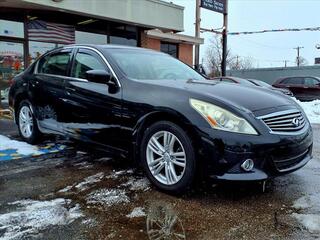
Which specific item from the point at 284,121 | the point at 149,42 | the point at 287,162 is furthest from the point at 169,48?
the point at 287,162

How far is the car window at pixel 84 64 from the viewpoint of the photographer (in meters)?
4.87

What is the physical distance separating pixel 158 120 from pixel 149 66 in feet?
3.74

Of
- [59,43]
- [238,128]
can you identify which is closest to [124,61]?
[238,128]

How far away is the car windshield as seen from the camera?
4664 millimetres

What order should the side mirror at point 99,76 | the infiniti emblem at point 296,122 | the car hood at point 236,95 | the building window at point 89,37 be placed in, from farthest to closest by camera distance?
the building window at point 89,37 → the side mirror at point 99,76 → the infiniti emblem at point 296,122 → the car hood at point 236,95

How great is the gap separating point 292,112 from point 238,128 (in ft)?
2.57

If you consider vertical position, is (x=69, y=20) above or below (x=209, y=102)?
above

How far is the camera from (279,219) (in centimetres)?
334

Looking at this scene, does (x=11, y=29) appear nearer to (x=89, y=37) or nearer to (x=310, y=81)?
(x=89, y=37)

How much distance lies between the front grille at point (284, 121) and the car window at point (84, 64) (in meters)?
2.14

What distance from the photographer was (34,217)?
11.1 feet

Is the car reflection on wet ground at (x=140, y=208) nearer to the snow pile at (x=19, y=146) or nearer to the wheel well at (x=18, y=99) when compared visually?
the snow pile at (x=19, y=146)

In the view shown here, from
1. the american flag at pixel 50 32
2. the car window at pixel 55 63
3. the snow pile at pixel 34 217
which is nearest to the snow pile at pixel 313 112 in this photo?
the american flag at pixel 50 32

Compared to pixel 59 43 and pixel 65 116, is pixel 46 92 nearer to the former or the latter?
pixel 65 116
